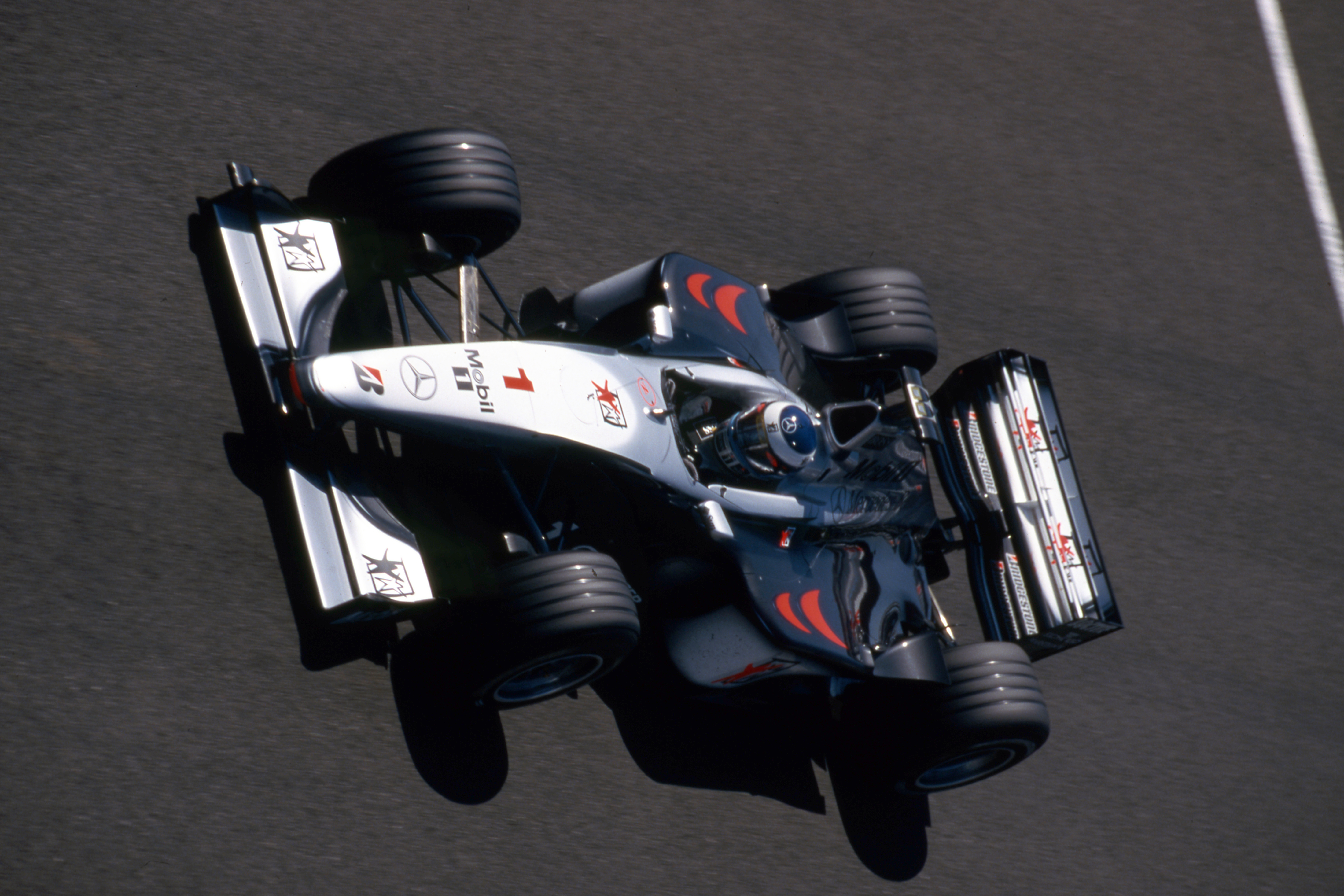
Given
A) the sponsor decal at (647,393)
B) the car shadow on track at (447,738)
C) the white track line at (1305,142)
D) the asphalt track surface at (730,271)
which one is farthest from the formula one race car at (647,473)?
the white track line at (1305,142)

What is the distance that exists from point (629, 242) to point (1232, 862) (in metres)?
3.71

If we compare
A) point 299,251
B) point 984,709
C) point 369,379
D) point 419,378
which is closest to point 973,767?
point 984,709

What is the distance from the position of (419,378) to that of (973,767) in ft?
8.64

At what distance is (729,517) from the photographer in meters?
4.28

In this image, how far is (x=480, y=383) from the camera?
3.76m

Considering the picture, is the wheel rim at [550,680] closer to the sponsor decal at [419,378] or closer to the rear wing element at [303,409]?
the rear wing element at [303,409]

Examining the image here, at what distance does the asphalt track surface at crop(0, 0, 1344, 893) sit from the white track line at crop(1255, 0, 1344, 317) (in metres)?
0.08

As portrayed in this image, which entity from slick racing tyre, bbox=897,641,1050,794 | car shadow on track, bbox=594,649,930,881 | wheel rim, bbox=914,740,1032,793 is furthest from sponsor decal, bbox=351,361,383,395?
wheel rim, bbox=914,740,1032,793

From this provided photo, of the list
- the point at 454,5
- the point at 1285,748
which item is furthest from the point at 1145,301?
the point at 454,5

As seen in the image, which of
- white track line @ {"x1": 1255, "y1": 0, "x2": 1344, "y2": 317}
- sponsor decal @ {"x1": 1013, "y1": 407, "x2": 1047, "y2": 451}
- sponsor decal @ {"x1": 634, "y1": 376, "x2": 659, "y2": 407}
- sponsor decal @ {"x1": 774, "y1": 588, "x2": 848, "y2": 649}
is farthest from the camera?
white track line @ {"x1": 1255, "y1": 0, "x2": 1344, "y2": 317}

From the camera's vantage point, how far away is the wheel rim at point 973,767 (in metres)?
4.69

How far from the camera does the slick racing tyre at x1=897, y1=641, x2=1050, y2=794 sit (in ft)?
14.7

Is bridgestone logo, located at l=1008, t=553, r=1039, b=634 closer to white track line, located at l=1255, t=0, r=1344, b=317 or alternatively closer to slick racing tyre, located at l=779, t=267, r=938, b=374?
slick racing tyre, located at l=779, t=267, r=938, b=374

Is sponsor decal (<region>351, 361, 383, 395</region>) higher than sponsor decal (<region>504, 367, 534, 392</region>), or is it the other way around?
sponsor decal (<region>351, 361, 383, 395</region>)
